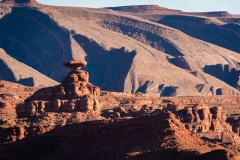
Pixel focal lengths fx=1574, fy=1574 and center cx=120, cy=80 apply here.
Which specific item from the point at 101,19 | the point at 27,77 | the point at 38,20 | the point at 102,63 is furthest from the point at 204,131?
the point at 101,19

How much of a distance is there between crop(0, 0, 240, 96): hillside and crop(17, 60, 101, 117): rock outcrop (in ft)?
168

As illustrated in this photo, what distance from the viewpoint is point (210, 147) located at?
223 feet

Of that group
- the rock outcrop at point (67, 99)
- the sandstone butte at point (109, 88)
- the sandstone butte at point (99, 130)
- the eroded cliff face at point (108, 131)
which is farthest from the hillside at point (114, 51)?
the rock outcrop at point (67, 99)

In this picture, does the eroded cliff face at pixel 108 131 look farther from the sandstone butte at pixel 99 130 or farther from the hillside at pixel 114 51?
the hillside at pixel 114 51

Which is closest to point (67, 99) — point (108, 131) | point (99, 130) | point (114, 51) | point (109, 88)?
point (99, 130)

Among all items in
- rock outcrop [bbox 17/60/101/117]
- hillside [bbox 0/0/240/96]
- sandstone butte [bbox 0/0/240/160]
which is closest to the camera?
sandstone butte [bbox 0/0/240/160]

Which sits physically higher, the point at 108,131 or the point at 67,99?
the point at 108,131

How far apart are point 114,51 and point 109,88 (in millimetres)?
12956

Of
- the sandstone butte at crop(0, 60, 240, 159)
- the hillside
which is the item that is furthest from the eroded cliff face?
the hillside

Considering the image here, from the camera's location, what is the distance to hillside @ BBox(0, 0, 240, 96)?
151 meters

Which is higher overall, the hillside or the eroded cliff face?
the eroded cliff face

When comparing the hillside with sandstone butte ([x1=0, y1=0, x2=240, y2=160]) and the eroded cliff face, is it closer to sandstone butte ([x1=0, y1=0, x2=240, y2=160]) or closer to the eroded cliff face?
sandstone butte ([x1=0, y1=0, x2=240, y2=160])

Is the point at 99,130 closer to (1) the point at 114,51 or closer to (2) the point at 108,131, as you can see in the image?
(2) the point at 108,131

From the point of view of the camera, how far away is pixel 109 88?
501ft
